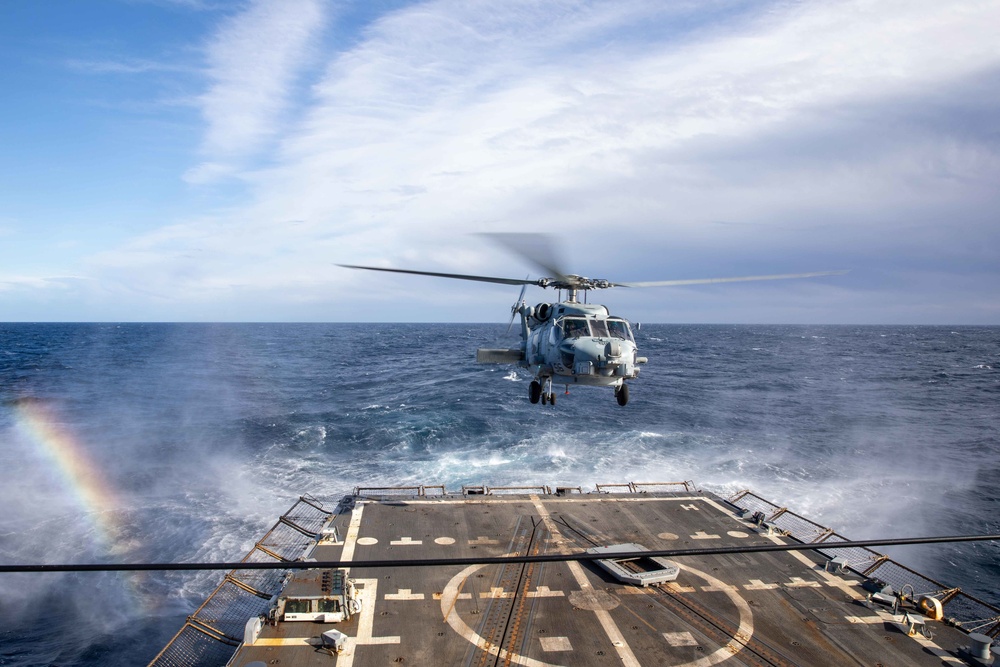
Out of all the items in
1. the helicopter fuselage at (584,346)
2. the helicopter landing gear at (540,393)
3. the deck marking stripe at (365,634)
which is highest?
the helicopter fuselage at (584,346)

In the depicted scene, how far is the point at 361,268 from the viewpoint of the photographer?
19.5 metres

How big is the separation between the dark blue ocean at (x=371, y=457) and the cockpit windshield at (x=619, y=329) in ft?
72.9

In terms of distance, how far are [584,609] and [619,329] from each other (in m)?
10.3

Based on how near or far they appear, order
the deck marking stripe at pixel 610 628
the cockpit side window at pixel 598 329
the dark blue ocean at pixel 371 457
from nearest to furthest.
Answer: the deck marking stripe at pixel 610 628
the cockpit side window at pixel 598 329
the dark blue ocean at pixel 371 457

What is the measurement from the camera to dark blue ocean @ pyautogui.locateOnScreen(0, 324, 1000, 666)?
3147cm

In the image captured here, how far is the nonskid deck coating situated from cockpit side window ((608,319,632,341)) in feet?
31.9

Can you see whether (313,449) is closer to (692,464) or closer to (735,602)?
(692,464)

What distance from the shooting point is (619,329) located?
75.2 ft

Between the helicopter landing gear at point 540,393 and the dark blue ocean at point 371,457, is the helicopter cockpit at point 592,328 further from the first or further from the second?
the dark blue ocean at point 371,457

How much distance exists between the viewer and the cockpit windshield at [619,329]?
22.6 meters

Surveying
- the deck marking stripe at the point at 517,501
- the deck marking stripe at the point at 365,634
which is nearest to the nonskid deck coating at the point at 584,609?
the deck marking stripe at the point at 365,634

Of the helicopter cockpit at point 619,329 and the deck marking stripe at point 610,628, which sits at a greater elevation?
the helicopter cockpit at point 619,329

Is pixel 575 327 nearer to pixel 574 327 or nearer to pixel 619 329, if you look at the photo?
pixel 574 327

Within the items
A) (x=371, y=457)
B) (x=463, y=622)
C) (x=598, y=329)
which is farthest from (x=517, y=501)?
(x=371, y=457)
